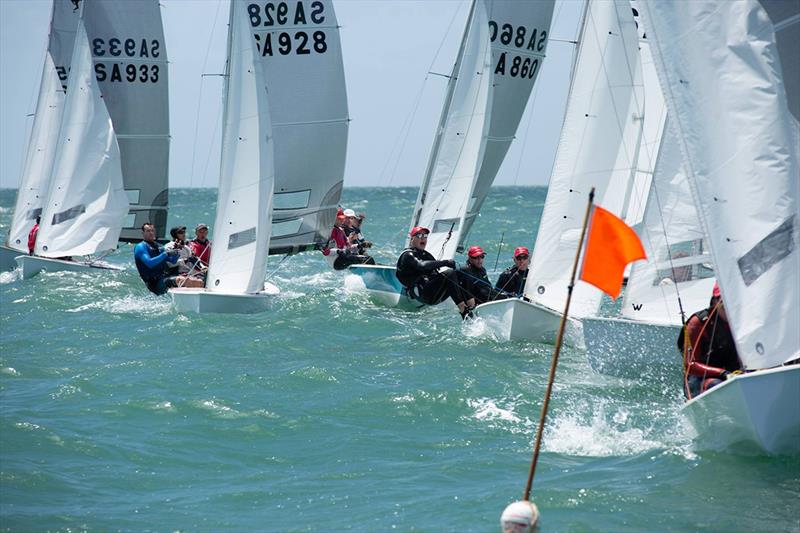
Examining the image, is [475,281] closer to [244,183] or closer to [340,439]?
[244,183]

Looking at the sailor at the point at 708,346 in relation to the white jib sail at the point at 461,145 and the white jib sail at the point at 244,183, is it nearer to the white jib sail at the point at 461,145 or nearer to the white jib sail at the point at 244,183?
the white jib sail at the point at 244,183

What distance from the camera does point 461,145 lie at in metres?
12.8

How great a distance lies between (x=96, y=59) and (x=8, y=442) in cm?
1109

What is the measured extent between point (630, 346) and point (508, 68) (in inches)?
277

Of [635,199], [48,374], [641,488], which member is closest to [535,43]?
[635,199]

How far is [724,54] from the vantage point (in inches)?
217

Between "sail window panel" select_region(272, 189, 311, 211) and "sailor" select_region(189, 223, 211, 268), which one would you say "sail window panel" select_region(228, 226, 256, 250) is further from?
"sail window panel" select_region(272, 189, 311, 211)

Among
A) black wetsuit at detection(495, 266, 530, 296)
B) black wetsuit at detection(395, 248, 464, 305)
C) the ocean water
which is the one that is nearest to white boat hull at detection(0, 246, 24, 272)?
the ocean water

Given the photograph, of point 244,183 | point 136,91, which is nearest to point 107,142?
point 136,91

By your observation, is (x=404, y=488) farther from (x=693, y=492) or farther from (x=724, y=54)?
(x=724, y=54)

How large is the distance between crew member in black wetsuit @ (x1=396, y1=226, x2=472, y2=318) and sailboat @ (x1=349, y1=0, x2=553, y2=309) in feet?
3.49

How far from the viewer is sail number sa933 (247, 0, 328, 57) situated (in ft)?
45.3

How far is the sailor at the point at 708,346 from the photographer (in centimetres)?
644

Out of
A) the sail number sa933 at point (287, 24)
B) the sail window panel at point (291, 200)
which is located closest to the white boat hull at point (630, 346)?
the sail window panel at point (291, 200)
